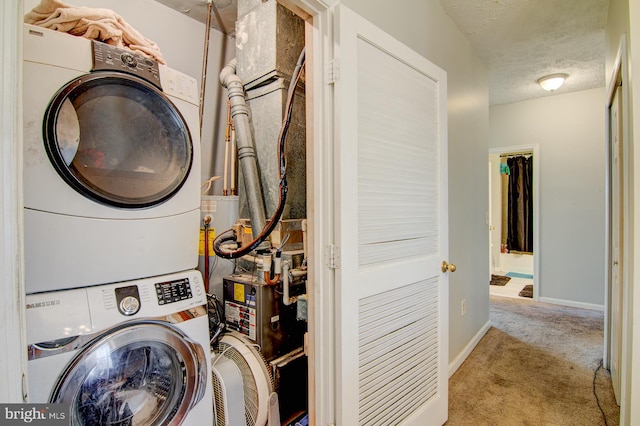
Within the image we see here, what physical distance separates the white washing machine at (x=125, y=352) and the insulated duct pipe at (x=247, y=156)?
742mm

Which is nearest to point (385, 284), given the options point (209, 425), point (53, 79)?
point (209, 425)

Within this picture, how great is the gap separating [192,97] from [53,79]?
478 mm

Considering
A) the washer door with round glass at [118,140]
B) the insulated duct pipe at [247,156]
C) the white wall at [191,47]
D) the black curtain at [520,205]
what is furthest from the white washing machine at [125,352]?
the black curtain at [520,205]

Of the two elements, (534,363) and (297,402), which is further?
(534,363)

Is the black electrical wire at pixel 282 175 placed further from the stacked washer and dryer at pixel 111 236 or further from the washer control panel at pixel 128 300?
the washer control panel at pixel 128 300

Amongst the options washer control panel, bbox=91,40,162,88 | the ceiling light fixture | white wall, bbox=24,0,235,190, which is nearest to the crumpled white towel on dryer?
washer control panel, bbox=91,40,162,88

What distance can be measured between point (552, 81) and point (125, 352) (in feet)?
15.2

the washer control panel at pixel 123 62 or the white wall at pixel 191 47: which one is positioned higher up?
the white wall at pixel 191 47

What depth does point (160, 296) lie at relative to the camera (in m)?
1.17

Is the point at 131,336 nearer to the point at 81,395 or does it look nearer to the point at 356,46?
the point at 81,395

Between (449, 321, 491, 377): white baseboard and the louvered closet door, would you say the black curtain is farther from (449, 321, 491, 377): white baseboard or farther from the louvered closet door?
the louvered closet door

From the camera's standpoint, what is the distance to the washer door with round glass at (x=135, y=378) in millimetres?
978

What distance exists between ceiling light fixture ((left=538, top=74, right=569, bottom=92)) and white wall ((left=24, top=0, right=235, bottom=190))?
349 cm

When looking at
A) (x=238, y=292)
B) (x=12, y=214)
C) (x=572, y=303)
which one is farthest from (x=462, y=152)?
(x=572, y=303)
